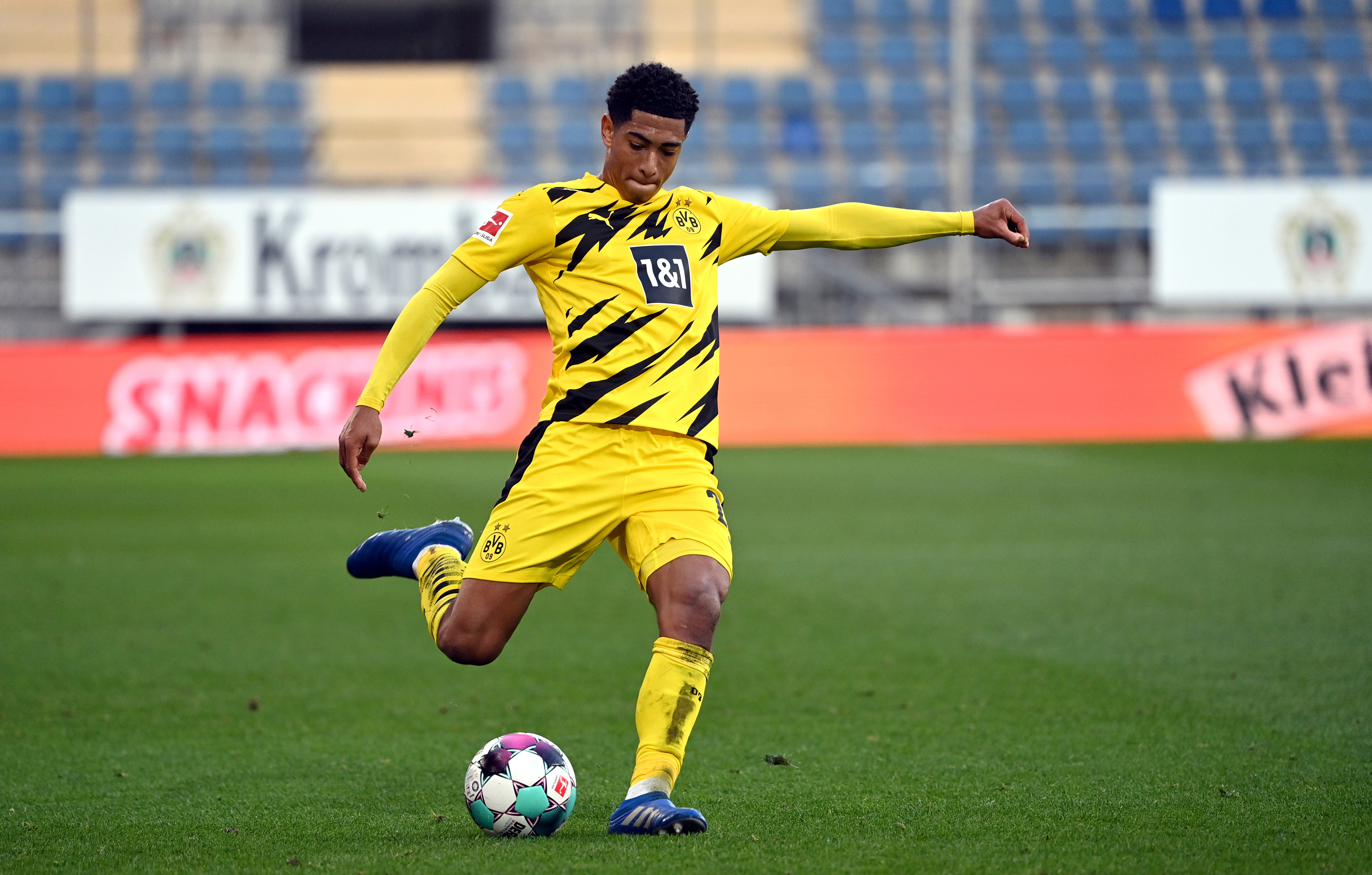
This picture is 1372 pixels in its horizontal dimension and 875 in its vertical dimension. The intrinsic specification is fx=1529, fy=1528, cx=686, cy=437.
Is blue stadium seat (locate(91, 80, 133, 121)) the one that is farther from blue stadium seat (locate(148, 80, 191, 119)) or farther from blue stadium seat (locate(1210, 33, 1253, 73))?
blue stadium seat (locate(1210, 33, 1253, 73))

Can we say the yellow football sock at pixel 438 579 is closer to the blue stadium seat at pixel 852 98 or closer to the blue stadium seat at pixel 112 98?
the blue stadium seat at pixel 852 98

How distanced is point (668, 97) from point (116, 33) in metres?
22.5

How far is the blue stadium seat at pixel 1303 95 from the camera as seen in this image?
77.8 ft

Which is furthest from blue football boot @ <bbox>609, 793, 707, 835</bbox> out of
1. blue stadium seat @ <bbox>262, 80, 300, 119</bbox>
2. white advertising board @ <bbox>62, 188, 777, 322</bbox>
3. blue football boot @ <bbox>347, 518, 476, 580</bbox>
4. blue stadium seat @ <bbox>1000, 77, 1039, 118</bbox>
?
blue stadium seat @ <bbox>1000, 77, 1039, 118</bbox>

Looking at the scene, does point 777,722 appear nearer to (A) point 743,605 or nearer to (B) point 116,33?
(A) point 743,605

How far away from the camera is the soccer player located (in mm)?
4012

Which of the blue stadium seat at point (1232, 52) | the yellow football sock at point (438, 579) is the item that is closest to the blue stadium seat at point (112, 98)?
the blue stadium seat at point (1232, 52)

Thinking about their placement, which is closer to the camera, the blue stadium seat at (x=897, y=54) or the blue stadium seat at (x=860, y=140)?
the blue stadium seat at (x=860, y=140)

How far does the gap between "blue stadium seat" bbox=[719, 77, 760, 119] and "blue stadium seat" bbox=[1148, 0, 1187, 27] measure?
6.80 m

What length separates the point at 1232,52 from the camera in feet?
80.1

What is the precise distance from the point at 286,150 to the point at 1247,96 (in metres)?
14.8

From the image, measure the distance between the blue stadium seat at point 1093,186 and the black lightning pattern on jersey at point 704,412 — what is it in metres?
19.3

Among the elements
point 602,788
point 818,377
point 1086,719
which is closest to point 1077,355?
point 818,377

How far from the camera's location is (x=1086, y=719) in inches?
209
